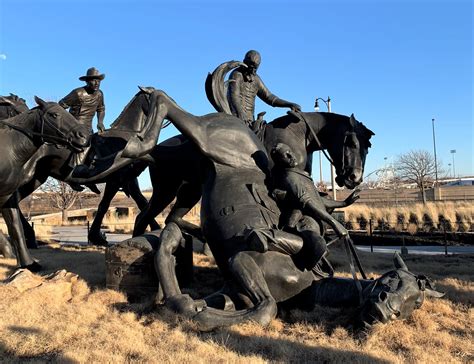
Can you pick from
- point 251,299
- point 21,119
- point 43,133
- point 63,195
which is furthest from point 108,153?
point 63,195

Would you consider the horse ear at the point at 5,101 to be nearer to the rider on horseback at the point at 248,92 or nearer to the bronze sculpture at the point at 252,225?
the bronze sculpture at the point at 252,225

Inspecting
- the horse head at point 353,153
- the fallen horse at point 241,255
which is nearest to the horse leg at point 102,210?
the fallen horse at point 241,255

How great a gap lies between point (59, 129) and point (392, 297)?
419cm

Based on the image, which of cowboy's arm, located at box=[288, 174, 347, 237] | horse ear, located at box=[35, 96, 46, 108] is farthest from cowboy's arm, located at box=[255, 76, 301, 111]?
horse ear, located at box=[35, 96, 46, 108]

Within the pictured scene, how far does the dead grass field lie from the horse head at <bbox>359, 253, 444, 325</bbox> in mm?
115

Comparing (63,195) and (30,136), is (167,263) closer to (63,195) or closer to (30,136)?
(30,136)

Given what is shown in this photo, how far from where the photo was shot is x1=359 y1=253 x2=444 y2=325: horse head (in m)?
3.90

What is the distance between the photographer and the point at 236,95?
676 cm

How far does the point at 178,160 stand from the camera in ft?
19.7

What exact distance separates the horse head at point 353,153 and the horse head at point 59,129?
3158 mm

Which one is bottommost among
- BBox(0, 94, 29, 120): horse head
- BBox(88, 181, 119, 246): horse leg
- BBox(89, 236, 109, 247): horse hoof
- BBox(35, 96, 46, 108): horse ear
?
BBox(89, 236, 109, 247): horse hoof

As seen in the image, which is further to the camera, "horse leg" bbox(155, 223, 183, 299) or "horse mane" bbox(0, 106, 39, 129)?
"horse mane" bbox(0, 106, 39, 129)

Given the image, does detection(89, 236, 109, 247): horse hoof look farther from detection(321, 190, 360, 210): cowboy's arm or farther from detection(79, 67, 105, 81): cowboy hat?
detection(321, 190, 360, 210): cowboy's arm

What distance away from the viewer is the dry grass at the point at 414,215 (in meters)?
16.4
